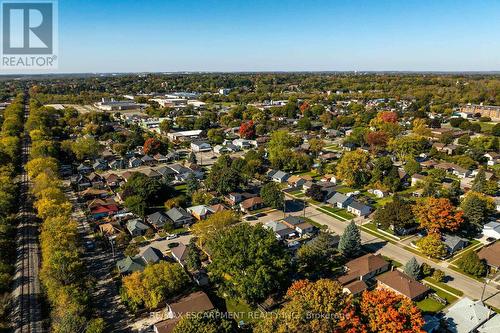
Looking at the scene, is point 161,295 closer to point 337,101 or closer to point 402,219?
point 402,219

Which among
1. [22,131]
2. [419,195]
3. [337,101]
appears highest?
[337,101]

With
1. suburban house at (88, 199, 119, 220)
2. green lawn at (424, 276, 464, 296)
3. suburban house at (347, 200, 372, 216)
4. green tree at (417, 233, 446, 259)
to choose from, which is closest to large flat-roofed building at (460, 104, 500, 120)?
suburban house at (347, 200, 372, 216)

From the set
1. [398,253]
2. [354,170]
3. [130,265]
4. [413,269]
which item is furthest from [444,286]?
[130,265]

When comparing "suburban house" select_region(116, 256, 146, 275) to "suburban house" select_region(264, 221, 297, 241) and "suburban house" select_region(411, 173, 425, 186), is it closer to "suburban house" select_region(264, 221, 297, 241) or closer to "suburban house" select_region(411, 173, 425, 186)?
"suburban house" select_region(264, 221, 297, 241)

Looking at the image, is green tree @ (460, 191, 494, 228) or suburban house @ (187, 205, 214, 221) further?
suburban house @ (187, 205, 214, 221)

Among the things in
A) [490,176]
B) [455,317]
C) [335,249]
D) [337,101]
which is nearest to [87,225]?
[335,249]

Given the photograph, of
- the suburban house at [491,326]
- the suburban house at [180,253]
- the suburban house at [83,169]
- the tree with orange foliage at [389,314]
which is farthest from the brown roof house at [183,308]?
the suburban house at [83,169]

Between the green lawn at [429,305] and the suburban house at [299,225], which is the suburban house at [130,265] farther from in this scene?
the green lawn at [429,305]
